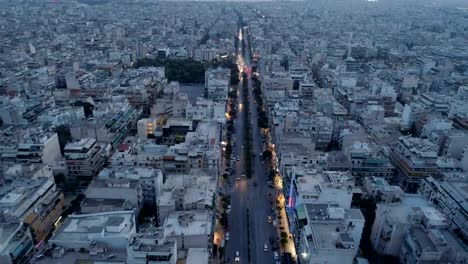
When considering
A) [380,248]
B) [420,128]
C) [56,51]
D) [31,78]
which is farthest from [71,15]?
[380,248]

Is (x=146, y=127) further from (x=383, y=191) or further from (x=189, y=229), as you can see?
(x=383, y=191)

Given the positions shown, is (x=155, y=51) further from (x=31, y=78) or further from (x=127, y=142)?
(x=127, y=142)

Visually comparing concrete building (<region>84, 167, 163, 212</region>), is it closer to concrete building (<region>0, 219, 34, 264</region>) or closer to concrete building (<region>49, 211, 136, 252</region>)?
concrete building (<region>49, 211, 136, 252</region>)

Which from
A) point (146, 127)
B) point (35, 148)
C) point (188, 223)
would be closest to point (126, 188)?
point (188, 223)

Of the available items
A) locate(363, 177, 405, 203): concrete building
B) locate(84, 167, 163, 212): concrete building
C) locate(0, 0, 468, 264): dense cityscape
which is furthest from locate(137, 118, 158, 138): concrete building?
locate(363, 177, 405, 203): concrete building

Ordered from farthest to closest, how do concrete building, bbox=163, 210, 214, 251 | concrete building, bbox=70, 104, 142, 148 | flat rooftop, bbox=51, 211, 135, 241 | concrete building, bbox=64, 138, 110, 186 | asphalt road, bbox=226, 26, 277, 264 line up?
1. concrete building, bbox=70, 104, 142, 148
2. concrete building, bbox=64, 138, 110, 186
3. asphalt road, bbox=226, 26, 277, 264
4. concrete building, bbox=163, 210, 214, 251
5. flat rooftop, bbox=51, 211, 135, 241

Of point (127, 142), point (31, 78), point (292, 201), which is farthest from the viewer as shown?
point (31, 78)
